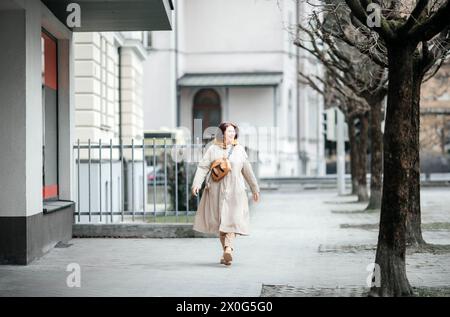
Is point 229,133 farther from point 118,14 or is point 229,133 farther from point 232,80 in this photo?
point 232,80

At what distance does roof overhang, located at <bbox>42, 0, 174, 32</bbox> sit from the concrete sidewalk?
368 cm

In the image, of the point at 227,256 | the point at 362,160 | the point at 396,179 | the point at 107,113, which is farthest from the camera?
the point at 362,160

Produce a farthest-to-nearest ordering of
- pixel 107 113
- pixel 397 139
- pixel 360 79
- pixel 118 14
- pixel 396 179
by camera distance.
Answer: pixel 107 113
pixel 360 79
pixel 118 14
pixel 397 139
pixel 396 179

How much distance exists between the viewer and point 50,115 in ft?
51.4

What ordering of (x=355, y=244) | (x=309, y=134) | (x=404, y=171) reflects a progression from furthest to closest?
(x=309, y=134), (x=355, y=244), (x=404, y=171)

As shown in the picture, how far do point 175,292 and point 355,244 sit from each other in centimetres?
586

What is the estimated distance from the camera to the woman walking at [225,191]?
40.8 ft

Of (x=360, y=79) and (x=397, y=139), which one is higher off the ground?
(x=360, y=79)

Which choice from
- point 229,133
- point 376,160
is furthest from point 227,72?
point 229,133

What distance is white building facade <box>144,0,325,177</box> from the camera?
162 feet

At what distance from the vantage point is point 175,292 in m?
9.68

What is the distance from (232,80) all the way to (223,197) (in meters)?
37.4
